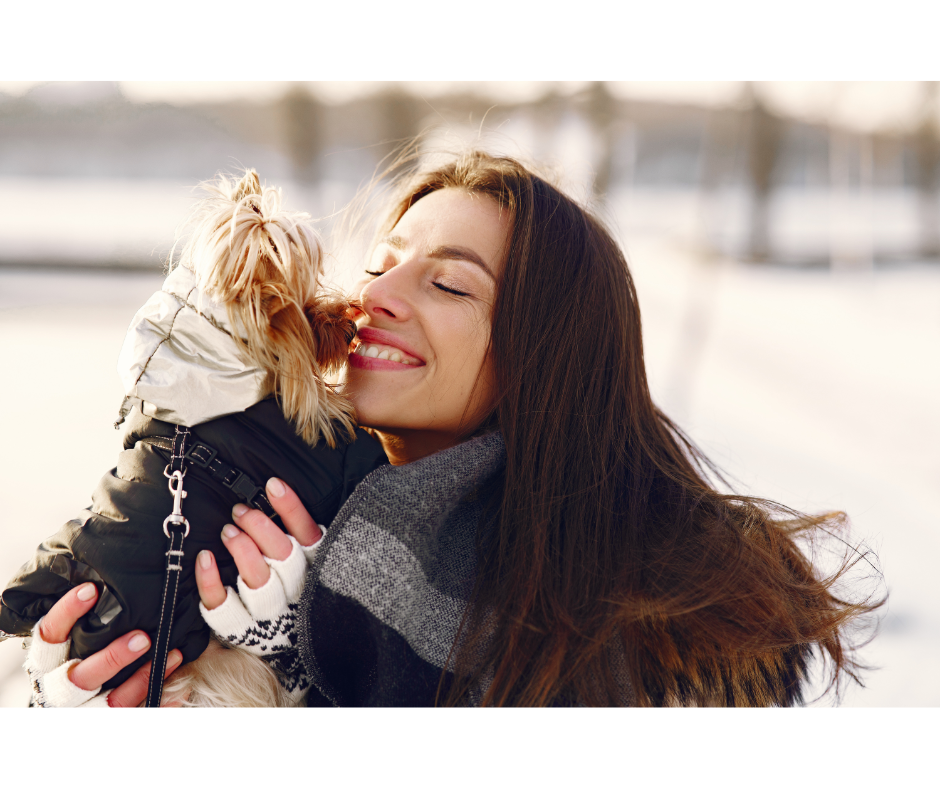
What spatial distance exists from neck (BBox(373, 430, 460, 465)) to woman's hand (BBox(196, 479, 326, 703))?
39 cm

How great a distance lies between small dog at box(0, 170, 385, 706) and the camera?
1.21 metres

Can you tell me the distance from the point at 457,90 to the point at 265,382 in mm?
1234

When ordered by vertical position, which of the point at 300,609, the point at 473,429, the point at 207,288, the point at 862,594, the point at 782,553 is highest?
the point at 207,288

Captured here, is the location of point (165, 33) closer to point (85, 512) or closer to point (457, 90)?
point (457, 90)

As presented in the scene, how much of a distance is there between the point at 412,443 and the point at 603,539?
0.61 metres

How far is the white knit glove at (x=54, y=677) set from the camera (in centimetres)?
125

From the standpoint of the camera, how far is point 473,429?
164cm

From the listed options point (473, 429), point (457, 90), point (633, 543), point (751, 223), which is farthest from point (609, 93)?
point (751, 223)

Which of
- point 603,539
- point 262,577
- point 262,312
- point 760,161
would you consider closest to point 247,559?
point 262,577

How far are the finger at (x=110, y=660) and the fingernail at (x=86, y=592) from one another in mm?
105

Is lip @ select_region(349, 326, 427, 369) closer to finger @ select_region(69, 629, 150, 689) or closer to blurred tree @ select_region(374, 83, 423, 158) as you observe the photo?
finger @ select_region(69, 629, 150, 689)

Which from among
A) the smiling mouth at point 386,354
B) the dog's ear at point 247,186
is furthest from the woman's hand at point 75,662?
the dog's ear at point 247,186

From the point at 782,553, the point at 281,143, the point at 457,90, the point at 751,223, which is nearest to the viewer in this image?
the point at 782,553

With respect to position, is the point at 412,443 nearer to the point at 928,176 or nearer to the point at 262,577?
the point at 262,577
